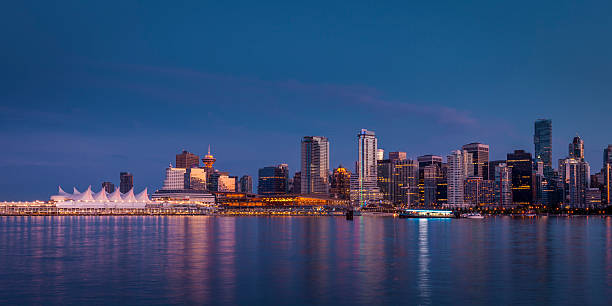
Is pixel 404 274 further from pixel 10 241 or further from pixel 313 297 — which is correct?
pixel 10 241

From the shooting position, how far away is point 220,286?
39.8m

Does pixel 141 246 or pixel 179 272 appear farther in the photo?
pixel 141 246

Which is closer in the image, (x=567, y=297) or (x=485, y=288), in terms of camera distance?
(x=567, y=297)

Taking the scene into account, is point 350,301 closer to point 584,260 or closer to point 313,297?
point 313,297

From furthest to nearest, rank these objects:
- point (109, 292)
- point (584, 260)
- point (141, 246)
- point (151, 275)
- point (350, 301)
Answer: point (141, 246) → point (584, 260) → point (151, 275) → point (109, 292) → point (350, 301)

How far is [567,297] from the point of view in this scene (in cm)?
3675

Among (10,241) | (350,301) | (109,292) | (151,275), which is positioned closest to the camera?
(350,301)

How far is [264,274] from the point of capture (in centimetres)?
4619

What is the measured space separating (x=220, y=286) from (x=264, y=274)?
6879mm

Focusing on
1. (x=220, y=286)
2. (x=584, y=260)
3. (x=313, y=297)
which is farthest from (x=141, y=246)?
(x=584, y=260)

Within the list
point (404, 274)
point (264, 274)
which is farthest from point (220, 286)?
point (404, 274)

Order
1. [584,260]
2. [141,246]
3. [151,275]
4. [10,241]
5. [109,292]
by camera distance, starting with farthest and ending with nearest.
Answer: [10,241] → [141,246] → [584,260] → [151,275] → [109,292]

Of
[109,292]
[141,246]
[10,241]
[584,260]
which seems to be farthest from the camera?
[10,241]

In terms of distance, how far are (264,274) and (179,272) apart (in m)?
6.51
